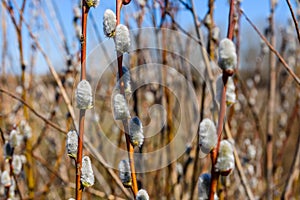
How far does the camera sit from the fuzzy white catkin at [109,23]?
0.44m

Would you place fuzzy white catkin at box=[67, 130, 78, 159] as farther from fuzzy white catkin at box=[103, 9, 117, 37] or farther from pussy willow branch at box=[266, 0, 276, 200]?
pussy willow branch at box=[266, 0, 276, 200]

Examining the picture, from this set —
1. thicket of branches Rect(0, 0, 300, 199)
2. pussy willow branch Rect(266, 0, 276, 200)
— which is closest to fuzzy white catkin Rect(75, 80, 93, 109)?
thicket of branches Rect(0, 0, 300, 199)

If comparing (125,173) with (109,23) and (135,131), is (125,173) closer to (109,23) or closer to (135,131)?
(135,131)

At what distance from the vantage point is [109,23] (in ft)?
1.47

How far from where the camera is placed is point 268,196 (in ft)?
3.92

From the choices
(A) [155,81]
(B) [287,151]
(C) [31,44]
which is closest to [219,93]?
(A) [155,81]

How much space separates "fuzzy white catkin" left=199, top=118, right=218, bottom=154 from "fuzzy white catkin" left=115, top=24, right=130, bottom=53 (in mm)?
131

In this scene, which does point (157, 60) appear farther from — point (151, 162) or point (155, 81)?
point (151, 162)

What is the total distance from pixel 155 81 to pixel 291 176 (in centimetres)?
63

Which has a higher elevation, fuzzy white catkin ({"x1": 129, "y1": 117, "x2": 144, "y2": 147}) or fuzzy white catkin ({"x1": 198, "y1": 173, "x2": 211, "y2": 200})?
fuzzy white catkin ({"x1": 129, "y1": 117, "x2": 144, "y2": 147})

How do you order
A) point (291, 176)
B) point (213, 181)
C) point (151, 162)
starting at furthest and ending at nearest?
point (151, 162), point (291, 176), point (213, 181)

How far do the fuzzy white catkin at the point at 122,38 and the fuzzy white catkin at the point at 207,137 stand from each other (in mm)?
131

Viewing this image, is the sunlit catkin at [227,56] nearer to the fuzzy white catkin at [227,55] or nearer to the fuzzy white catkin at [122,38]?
the fuzzy white catkin at [227,55]

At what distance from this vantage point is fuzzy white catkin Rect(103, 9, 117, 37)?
0.44 m
